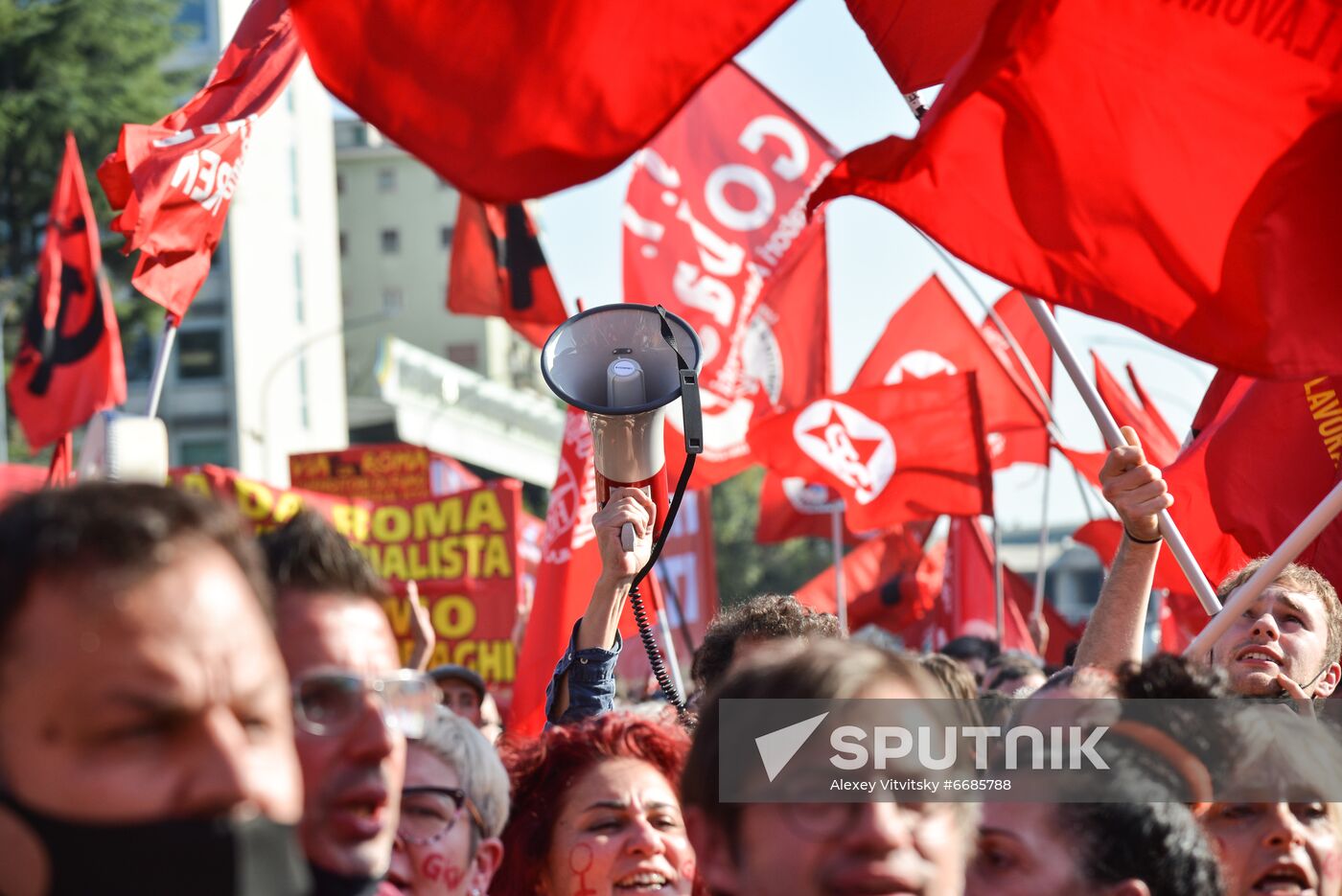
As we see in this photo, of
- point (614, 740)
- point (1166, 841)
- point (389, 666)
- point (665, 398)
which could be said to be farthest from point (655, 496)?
point (389, 666)

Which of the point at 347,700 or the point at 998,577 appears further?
the point at 998,577

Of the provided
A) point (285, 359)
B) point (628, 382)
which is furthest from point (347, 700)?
point (285, 359)

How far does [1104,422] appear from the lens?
4.04 m

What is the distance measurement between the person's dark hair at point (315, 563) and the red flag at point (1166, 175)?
1.73 meters

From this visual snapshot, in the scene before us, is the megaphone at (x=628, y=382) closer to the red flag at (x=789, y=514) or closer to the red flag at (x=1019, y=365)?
the red flag at (x=1019, y=365)

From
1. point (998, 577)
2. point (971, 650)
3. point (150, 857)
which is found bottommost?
point (150, 857)

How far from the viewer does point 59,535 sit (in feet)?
4.98

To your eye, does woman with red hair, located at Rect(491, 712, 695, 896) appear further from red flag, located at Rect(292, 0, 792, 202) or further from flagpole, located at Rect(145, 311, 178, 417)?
flagpole, located at Rect(145, 311, 178, 417)

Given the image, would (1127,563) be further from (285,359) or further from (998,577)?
(285,359)

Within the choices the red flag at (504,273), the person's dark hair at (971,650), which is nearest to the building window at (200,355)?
the red flag at (504,273)

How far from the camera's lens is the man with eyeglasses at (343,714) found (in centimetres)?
200

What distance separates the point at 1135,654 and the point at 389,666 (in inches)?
82.9

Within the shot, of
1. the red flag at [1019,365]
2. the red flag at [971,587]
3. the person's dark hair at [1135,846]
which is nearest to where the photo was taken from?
the person's dark hair at [1135,846]

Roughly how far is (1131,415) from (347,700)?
24.3ft
